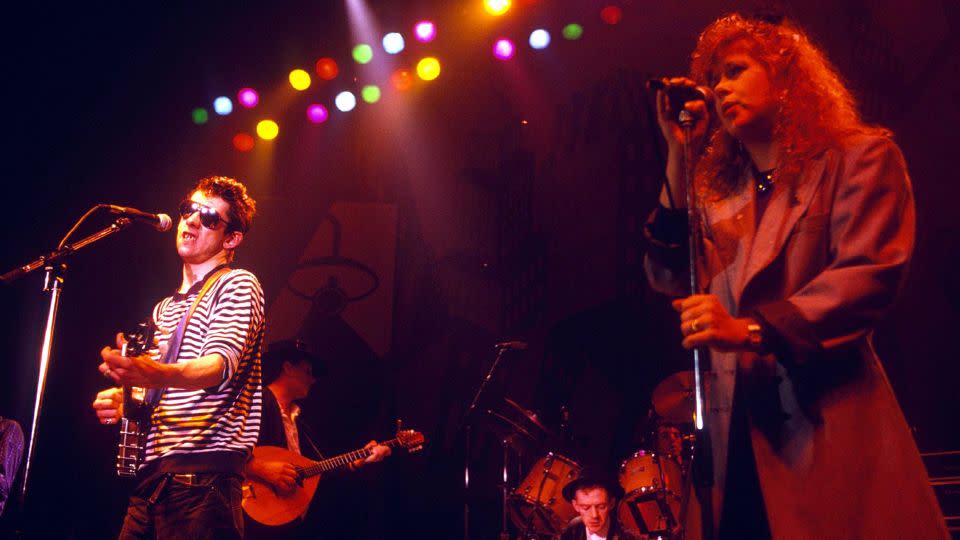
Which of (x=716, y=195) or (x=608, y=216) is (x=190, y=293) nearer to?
(x=716, y=195)

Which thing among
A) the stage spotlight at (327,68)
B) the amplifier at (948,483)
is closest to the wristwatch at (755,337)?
the amplifier at (948,483)

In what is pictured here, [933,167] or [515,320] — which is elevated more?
[933,167]

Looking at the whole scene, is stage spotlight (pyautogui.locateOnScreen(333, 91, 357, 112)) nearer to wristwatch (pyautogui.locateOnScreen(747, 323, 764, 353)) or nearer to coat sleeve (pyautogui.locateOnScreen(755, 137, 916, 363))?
coat sleeve (pyautogui.locateOnScreen(755, 137, 916, 363))

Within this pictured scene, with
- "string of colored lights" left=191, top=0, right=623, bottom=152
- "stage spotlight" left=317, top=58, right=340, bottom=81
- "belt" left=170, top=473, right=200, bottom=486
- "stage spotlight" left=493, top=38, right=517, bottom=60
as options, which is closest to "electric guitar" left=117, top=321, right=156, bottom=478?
"belt" left=170, top=473, right=200, bottom=486

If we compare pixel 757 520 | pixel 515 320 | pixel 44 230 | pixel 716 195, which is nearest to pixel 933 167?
pixel 515 320

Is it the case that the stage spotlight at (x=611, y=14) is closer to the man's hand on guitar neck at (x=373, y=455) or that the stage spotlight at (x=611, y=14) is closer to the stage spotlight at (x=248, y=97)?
the stage spotlight at (x=248, y=97)

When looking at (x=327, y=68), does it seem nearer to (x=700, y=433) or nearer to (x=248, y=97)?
(x=248, y=97)

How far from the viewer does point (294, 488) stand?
5.98 m

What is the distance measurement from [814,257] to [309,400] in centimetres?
605

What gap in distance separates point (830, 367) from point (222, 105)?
6056 millimetres

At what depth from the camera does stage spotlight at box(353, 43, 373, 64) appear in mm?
6848

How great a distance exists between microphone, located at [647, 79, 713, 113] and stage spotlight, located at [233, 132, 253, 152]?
5.71m

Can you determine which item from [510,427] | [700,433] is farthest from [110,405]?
[510,427]

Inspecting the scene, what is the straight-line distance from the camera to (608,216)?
7570 mm
